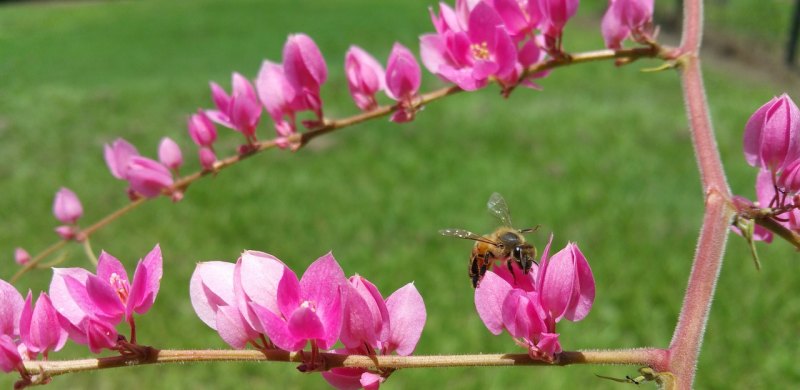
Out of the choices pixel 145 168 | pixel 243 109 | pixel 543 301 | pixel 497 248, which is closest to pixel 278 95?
pixel 243 109

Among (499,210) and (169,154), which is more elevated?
(169,154)

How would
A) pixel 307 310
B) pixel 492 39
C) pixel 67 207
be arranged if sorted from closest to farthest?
pixel 307 310 → pixel 492 39 → pixel 67 207

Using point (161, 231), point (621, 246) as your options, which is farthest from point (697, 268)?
point (161, 231)

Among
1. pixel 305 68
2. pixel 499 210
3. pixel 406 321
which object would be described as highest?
pixel 305 68

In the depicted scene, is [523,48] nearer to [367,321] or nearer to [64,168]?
[367,321]

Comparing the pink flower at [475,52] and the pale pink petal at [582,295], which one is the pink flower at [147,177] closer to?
the pink flower at [475,52]

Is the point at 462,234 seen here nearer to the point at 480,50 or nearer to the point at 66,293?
the point at 480,50
